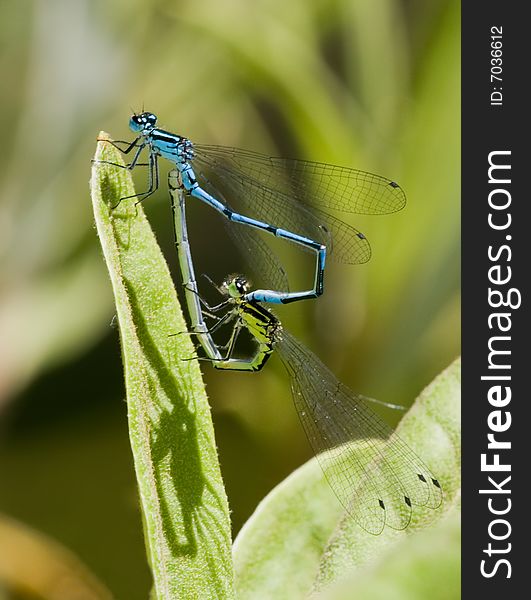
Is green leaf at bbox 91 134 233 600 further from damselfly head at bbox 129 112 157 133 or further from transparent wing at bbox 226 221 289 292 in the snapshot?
transparent wing at bbox 226 221 289 292

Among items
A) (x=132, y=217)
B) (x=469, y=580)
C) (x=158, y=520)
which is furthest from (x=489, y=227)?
(x=158, y=520)

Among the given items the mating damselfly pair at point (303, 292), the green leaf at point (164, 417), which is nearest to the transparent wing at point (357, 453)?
the mating damselfly pair at point (303, 292)

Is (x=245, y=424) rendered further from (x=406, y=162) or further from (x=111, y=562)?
(x=406, y=162)

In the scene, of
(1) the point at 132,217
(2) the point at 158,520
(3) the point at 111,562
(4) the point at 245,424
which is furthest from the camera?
(4) the point at 245,424

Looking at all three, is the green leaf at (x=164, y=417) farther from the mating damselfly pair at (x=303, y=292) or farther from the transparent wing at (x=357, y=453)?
the transparent wing at (x=357, y=453)

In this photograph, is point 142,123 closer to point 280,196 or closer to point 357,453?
point 280,196

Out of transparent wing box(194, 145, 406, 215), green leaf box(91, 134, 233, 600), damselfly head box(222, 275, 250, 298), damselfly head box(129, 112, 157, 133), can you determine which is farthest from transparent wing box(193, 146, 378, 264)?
green leaf box(91, 134, 233, 600)
